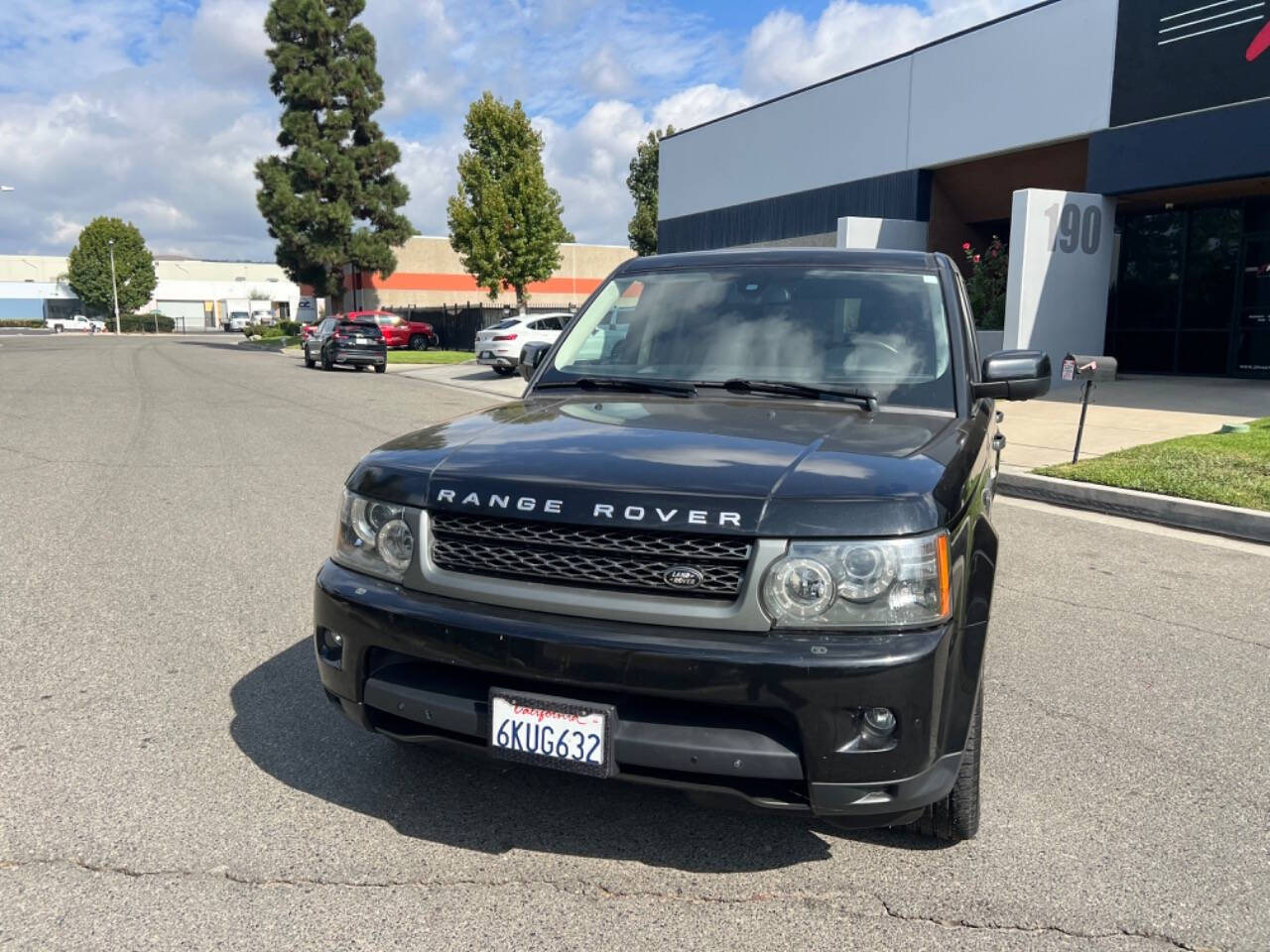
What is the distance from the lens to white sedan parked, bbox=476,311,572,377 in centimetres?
2534

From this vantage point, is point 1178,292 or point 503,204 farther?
point 503,204

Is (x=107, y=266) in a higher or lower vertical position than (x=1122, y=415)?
higher

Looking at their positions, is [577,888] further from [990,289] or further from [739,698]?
[990,289]

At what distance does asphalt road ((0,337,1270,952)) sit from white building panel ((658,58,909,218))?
1906cm

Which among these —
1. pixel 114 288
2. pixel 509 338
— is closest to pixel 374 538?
pixel 509 338

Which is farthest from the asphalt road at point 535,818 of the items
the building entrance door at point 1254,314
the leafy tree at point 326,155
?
the leafy tree at point 326,155

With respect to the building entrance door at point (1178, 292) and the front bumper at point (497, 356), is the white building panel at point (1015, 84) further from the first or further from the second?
the front bumper at point (497, 356)

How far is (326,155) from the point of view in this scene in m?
47.0

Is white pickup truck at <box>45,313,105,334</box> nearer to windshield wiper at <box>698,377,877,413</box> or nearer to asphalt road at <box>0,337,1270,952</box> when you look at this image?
asphalt road at <box>0,337,1270,952</box>

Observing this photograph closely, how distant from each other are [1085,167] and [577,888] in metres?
19.9

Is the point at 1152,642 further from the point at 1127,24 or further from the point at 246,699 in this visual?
the point at 1127,24

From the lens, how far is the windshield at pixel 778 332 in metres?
3.70

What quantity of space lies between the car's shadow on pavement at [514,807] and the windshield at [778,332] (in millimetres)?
1562

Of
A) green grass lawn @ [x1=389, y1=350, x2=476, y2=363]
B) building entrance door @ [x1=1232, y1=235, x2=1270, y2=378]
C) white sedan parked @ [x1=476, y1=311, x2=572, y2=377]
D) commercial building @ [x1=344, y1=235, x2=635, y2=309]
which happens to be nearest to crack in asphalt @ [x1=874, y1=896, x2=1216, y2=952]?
building entrance door @ [x1=1232, y1=235, x2=1270, y2=378]
